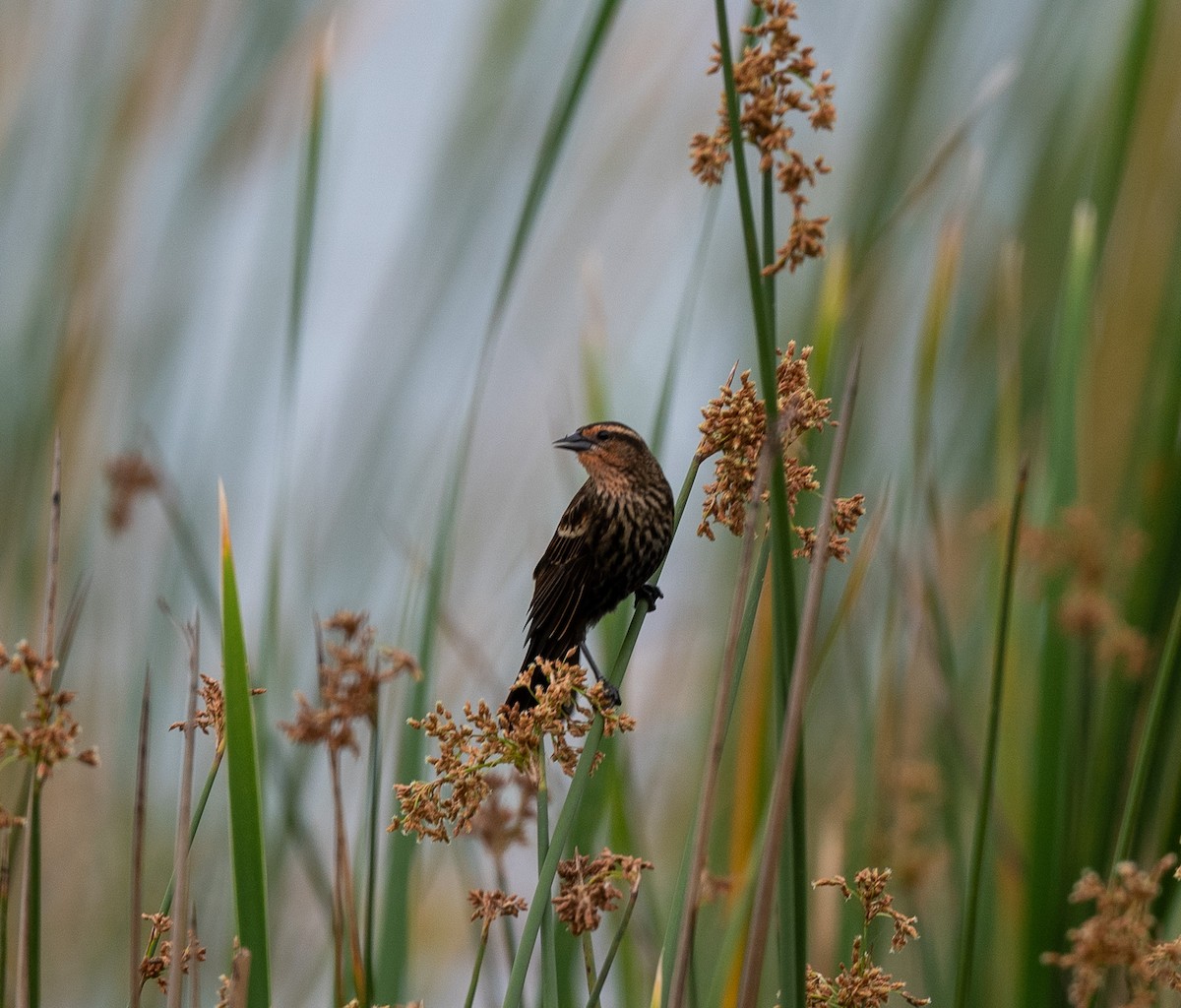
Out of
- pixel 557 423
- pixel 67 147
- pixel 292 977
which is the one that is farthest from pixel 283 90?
pixel 292 977

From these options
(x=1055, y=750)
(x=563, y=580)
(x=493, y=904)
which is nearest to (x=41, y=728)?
(x=493, y=904)

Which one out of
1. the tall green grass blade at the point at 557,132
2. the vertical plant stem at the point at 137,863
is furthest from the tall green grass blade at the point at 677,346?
the vertical plant stem at the point at 137,863

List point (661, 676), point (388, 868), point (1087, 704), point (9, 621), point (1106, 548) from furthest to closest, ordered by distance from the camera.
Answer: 1. point (661, 676)
2. point (9, 621)
3. point (1106, 548)
4. point (1087, 704)
5. point (388, 868)

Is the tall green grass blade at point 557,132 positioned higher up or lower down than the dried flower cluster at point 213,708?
higher up

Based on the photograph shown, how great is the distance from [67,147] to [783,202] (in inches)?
50.4

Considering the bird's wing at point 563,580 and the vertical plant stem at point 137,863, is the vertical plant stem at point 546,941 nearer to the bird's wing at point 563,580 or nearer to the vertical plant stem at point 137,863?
the vertical plant stem at point 137,863

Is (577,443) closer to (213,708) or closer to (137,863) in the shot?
(213,708)

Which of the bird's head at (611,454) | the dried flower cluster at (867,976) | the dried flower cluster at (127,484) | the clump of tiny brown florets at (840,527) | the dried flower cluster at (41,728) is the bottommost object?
the dried flower cluster at (867,976)

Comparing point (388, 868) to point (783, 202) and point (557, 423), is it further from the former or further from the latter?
point (783, 202)

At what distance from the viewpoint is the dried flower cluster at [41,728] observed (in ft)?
3.12

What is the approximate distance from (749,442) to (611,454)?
119 cm

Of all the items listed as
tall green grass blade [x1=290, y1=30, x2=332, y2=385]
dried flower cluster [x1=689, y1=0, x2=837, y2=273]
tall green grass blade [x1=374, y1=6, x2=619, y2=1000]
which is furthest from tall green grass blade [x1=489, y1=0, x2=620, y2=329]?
dried flower cluster [x1=689, y1=0, x2=837, y2=273]

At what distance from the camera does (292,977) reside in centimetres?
260

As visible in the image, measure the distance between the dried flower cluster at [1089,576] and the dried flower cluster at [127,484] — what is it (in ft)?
4.30
